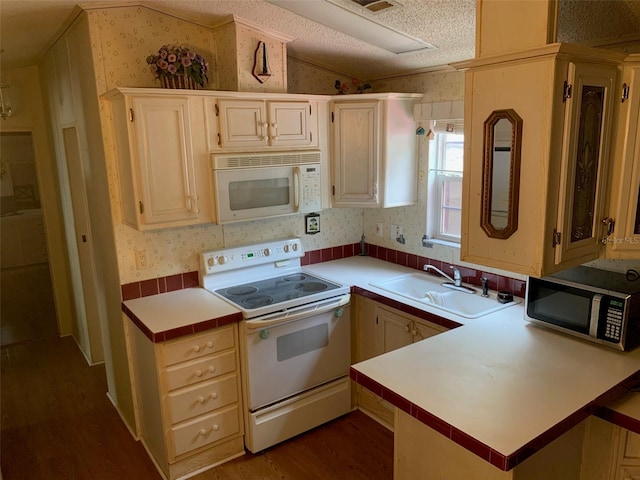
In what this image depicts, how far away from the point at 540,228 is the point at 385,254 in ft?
6.60

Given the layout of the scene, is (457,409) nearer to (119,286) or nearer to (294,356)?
(294,356)

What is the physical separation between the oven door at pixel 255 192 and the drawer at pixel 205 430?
44.4 inches

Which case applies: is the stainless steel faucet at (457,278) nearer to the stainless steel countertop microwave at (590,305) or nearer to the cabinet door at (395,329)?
the cabinet door at (395,329)

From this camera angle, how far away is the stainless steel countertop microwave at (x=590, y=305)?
2.05 m

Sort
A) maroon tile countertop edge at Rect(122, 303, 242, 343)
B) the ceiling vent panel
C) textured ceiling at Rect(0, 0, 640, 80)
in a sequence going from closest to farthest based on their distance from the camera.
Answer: textured ceiling at Rect(0, 0, 640, 80) → the ceiling vent panel → maroon tile countertop edge at Rect(122, 303, 242, 343)

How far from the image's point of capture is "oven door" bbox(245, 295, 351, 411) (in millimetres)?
2771

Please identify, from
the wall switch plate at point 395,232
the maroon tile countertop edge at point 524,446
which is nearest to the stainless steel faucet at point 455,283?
the wall switch plate at point 395,232

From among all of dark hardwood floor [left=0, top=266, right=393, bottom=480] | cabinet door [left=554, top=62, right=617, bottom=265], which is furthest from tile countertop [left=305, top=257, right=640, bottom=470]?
dark hardwood floor [left=0, top=266, right=393, bottom=480]

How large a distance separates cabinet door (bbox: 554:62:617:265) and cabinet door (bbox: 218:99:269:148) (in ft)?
5.66

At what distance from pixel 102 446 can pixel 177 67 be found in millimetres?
2327

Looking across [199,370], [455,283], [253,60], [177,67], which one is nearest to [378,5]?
[253,60]

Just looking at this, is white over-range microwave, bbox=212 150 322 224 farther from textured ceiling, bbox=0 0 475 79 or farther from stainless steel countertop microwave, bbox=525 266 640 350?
stainless steel countertop microwave, bbox=525 266 640 350

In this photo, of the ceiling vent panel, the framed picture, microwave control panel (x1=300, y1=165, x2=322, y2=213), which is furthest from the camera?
the framed picture

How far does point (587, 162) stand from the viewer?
186cm
